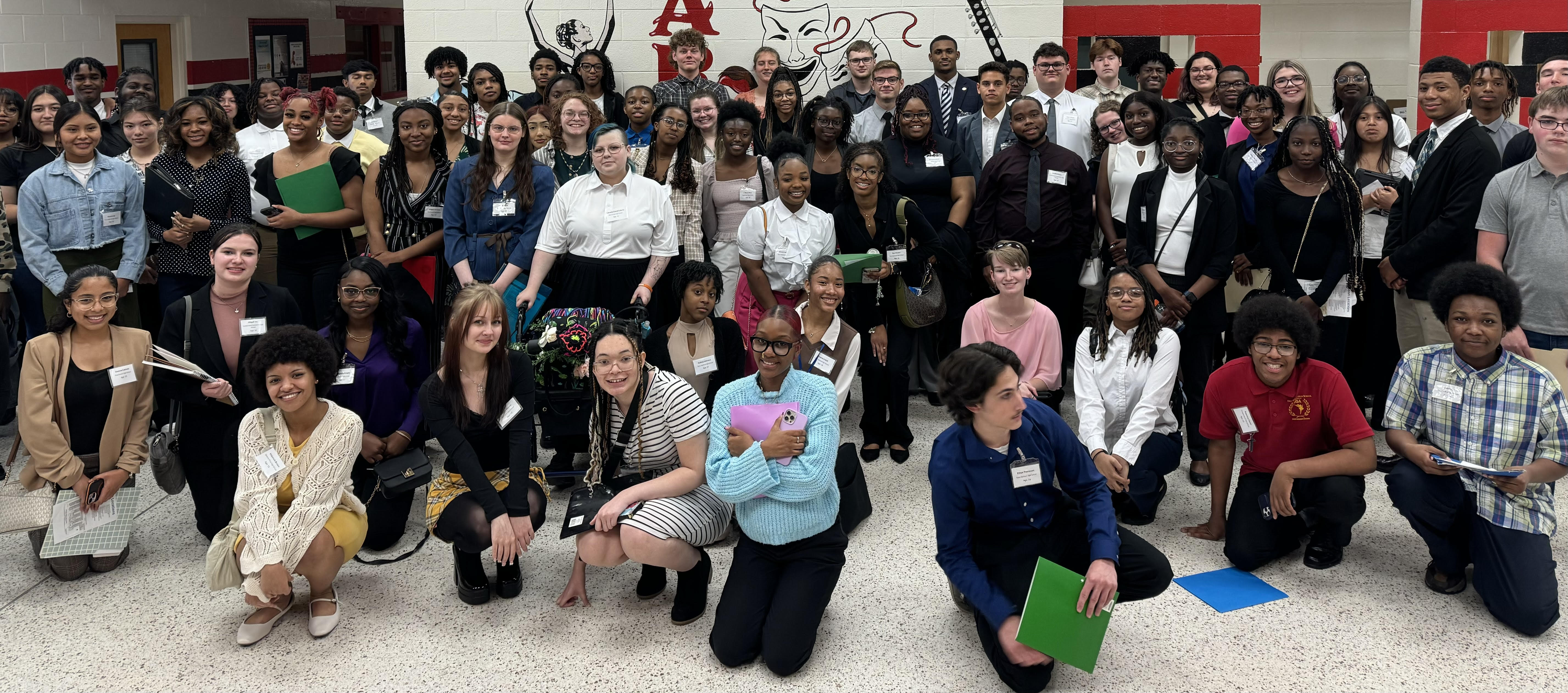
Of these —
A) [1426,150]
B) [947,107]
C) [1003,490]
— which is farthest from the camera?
[947,107]

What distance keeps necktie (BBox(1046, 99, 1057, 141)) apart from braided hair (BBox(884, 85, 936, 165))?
0.97 meters

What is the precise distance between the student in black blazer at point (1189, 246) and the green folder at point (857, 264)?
45.0 inches

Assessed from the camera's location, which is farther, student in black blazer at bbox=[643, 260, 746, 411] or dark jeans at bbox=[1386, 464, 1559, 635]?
student in black blazer at bbox=[643, 260, 746, 411]

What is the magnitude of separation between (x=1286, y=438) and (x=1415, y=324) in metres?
1.56

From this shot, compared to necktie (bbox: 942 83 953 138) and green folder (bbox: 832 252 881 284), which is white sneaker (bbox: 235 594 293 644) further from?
necktie (bbox: 942 83 953 138)

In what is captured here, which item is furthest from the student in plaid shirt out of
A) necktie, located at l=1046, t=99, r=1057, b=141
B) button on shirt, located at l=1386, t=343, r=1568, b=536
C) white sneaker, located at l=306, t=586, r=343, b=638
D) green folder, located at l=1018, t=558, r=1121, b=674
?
white sneaker, located at l=306, t=586, r=343, b=638

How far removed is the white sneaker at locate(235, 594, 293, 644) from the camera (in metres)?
3.38

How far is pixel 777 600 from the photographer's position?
10.6ft

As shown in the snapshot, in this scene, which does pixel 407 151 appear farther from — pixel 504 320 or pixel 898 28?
pixel 898 28

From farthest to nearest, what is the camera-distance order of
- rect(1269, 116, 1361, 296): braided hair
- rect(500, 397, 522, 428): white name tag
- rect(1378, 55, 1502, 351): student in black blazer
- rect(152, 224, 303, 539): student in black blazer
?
rect(1269, 116, 1361, 296): braided hair < rect(1378, 55, 1502, 351): student in black blazer < rect(152, 224, 303, 539): student in black blazer < rect(500, 397, 522, 428): white name tag

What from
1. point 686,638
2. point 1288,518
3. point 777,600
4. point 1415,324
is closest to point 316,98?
point 686,638

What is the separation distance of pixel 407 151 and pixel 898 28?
13.4 ft

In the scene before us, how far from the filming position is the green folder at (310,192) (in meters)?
5.13

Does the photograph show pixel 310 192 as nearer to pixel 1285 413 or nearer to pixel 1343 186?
pixel 1285 413
